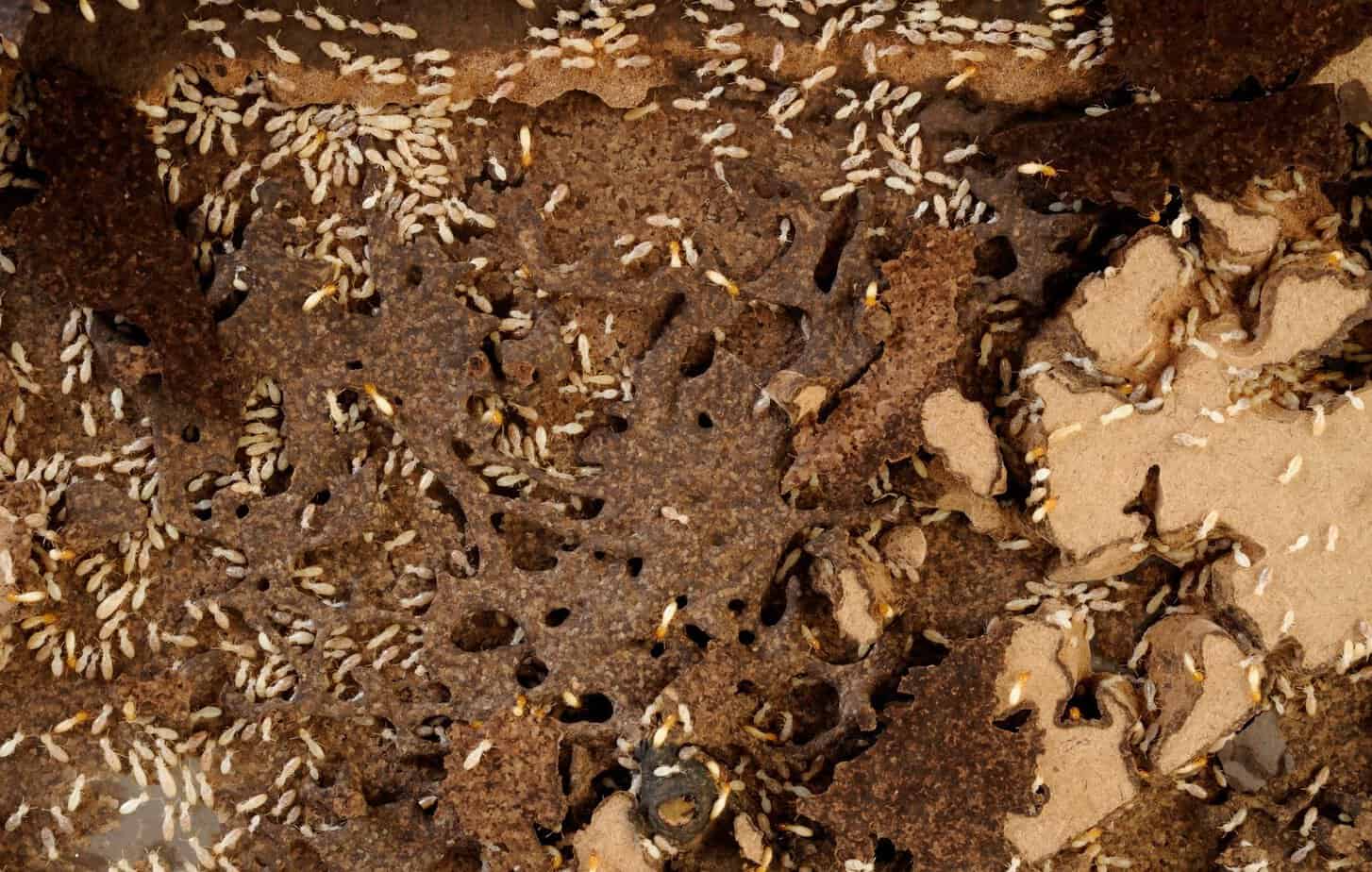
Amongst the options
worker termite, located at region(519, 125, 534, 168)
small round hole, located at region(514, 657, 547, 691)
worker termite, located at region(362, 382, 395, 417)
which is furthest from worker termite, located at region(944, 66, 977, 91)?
small round hole, located at region(514, 657, 547, 691)

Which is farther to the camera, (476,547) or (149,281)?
(476,547)

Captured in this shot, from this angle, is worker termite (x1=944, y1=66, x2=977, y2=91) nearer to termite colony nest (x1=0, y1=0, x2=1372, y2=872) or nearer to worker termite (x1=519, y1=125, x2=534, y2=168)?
termite colony nest (x1=0, y1=0, x2=1372, y2=872)

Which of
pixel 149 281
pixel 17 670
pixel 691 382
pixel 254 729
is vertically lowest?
pixel 254 729

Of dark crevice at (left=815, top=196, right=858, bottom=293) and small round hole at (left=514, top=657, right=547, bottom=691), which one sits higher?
dark crevice at (left=815, top=196, right=858, bottom=293)

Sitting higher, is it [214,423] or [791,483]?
[214,423]

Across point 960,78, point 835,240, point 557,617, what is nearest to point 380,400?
point 557,617

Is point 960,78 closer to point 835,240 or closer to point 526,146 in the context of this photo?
point 835,240

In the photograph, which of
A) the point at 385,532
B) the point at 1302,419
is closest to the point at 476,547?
the point at 385,532

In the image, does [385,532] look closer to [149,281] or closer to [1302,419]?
[149,281]
